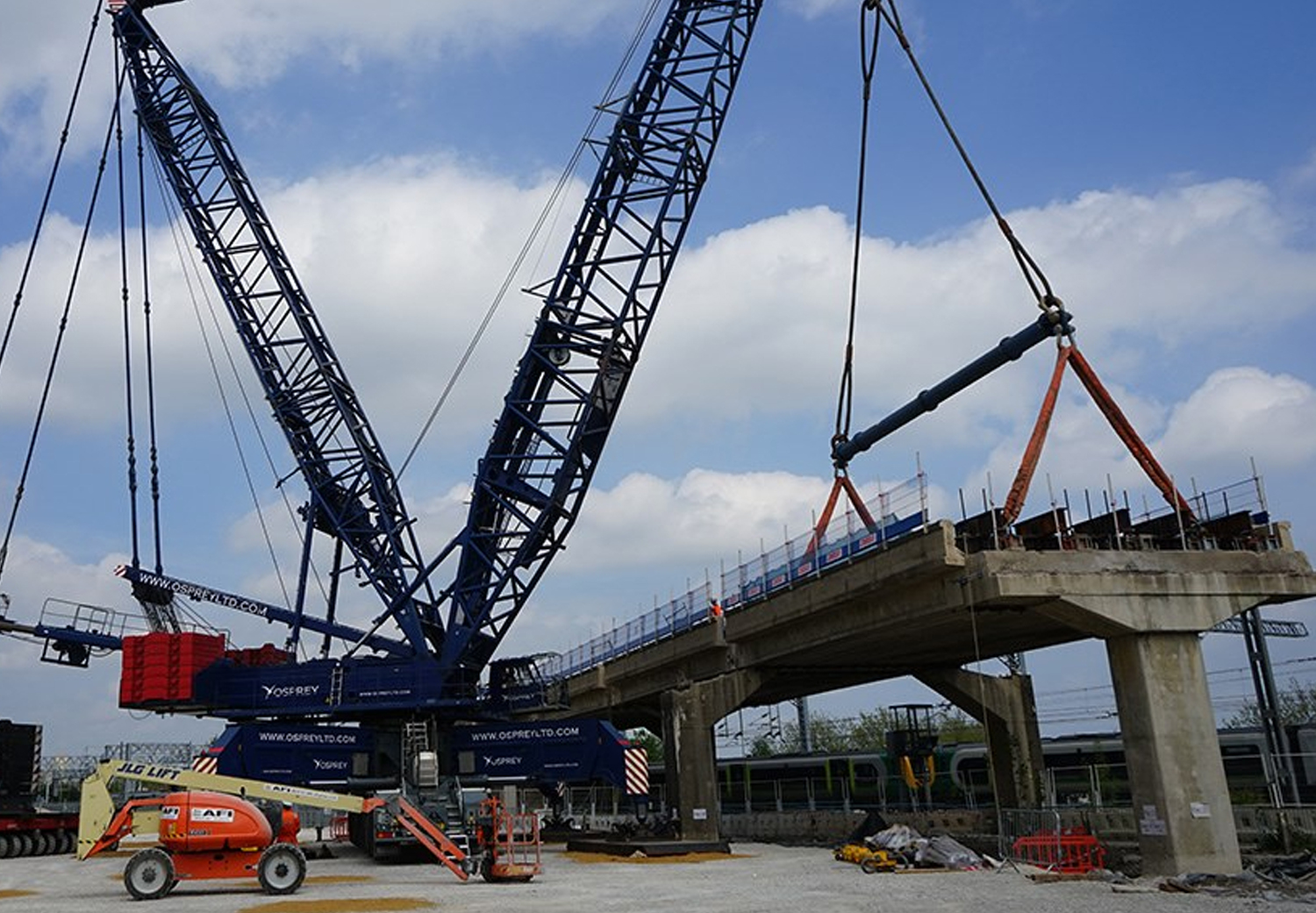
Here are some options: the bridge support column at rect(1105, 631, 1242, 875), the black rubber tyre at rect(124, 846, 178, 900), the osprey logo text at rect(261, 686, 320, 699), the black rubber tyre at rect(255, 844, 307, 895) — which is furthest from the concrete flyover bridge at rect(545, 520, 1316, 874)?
the black rubber tyre at rect(124, 846, 178, 900)

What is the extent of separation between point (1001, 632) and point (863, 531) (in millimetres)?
5849

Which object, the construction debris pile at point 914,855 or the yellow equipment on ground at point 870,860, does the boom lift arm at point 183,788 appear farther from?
the construction debris pile at point 914,855

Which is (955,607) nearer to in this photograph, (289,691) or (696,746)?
(696,746)

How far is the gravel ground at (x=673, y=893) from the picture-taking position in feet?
57.9

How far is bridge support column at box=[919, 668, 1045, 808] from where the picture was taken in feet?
122

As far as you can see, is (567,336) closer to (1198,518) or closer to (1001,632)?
(1001,632)

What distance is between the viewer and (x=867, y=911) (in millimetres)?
16969

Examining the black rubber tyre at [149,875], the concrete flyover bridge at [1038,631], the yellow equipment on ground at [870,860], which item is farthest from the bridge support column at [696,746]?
the black rubber tyre at [149,875]

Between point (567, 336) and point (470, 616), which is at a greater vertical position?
point (567, 336)

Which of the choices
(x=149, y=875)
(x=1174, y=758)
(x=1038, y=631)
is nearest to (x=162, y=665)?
(x=149, y=875)

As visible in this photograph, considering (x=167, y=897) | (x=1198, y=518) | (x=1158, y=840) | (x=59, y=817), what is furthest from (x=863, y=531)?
(x=59, y=817)

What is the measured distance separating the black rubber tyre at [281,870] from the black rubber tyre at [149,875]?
62.2 inches

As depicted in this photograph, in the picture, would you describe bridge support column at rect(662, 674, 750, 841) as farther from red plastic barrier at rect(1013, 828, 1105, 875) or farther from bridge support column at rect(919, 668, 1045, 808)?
red plastic barrier at rect(1013, 828, 1105, 875)

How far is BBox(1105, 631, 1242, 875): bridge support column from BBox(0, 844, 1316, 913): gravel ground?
126 centimetres
